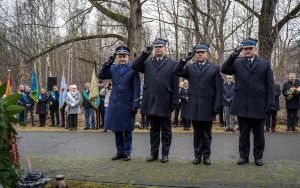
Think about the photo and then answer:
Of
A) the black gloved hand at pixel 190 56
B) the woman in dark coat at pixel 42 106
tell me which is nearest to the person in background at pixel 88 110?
the woman in dark coat at pixel 42 106

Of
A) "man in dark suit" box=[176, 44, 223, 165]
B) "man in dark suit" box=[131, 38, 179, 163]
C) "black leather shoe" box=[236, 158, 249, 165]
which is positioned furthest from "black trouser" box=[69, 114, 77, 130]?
"black leather shoe" box=[236, 158, 249, 165]

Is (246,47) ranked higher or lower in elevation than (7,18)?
lower

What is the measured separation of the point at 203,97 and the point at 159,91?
0.80 metres

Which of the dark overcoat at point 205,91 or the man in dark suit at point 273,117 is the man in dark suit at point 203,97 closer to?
the dark overcoat at point 205,91

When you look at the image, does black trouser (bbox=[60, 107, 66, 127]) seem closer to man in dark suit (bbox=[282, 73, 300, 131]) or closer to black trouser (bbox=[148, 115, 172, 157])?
man in dark suit (bbox=[282, 73, 300, 131])

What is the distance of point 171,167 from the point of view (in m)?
7.68

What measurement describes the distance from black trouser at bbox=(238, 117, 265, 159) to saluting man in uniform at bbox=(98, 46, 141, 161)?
79.0 inches

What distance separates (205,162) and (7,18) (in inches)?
1079

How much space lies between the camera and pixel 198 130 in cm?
837

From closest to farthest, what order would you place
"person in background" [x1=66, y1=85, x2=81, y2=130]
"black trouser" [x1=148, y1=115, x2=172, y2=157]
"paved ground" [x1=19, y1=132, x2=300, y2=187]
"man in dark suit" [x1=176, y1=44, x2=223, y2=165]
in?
1. "paved ground" [x1=19, y1=132, x2=300, y2=187]
2. "man in dark suit" [x1=176, y1=44, x2=223, y2=165]
3. "black trouser" [x1=148, y1=115, x2=172, y2=157]
4. "person in background" [x1=66, y1=85, x2=81, y2=130]

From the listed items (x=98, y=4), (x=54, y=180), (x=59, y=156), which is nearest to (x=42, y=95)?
(x=98, y=4)

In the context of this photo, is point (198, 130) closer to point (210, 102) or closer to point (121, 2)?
point (210, 102)

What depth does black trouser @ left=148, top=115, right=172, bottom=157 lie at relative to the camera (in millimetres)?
8383

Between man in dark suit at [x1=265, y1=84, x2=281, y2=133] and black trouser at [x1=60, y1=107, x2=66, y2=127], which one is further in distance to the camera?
black trouser at [x1=60, y1=107, x2=66, y2=127]
